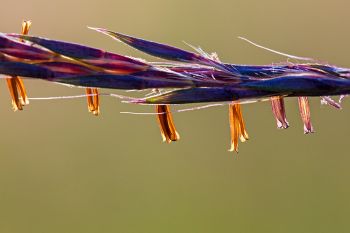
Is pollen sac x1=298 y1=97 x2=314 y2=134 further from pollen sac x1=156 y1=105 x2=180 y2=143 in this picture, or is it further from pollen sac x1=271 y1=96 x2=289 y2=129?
pollen sac x1=156 y1=105 x2=180 y2=143

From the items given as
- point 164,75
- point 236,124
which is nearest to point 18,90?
point 164,75

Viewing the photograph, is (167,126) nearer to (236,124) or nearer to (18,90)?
(236,124)

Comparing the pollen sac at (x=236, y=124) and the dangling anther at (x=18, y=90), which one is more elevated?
the dangling anther at (x=18, y=90)

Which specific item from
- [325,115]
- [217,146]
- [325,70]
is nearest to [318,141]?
[325,115]

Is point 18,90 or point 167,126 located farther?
point 167,126

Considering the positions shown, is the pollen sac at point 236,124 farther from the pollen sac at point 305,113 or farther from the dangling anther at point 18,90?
the dangling anther at point 18,90

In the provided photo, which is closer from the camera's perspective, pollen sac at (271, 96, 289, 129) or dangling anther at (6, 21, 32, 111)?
dangling anther at (6, 21, 32, 111)

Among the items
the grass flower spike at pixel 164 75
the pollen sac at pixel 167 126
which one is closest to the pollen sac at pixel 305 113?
the grass flower spike at pixel 164 75

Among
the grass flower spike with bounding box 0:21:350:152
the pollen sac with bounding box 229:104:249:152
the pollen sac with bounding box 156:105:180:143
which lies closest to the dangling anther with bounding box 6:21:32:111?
the grass flower spike with bounding box 0:21:350:152

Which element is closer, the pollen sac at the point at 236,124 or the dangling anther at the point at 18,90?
the dangling anther at the point at 18,90

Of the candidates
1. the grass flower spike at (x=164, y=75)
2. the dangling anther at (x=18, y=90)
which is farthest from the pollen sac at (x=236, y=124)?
the dangling anther at (x=18, y=90)

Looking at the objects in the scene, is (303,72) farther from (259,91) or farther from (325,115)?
(325,115)
